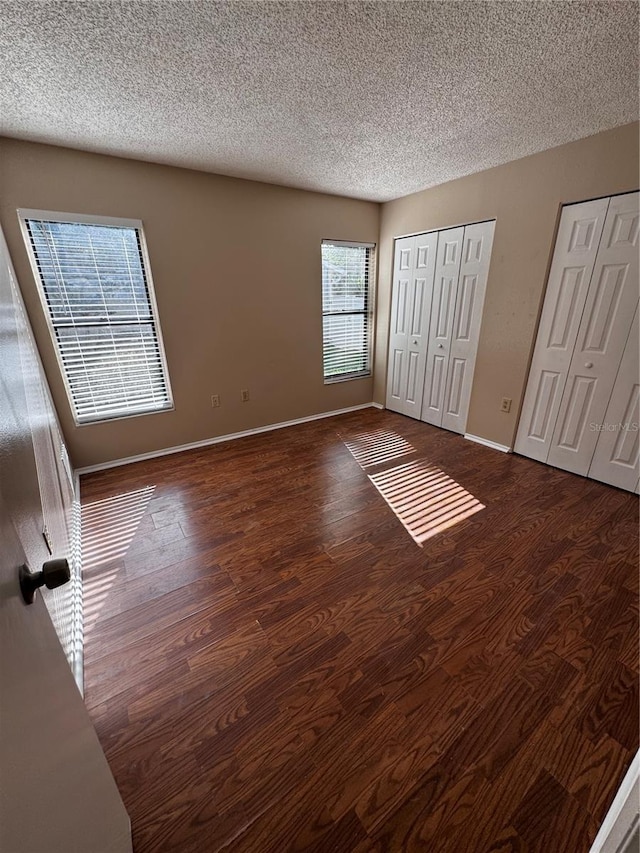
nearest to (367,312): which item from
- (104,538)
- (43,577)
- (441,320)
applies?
(441,320)

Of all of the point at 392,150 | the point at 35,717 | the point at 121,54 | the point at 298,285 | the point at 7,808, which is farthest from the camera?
the point at 298,285

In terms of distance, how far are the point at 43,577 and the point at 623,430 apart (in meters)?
3.24

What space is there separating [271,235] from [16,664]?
3459 millimetres

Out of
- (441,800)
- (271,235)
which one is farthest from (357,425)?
(441,800)

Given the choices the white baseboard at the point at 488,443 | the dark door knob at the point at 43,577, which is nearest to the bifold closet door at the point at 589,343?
the white baseboard at the point at 488,443

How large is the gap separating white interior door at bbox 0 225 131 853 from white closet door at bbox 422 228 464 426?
3358 mm

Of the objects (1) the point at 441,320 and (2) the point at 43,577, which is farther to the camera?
(1) the point at 441,320

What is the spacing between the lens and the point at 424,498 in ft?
7.93

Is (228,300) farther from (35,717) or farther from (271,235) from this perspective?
(35,717)

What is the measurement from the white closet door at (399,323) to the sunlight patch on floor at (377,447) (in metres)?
0.70

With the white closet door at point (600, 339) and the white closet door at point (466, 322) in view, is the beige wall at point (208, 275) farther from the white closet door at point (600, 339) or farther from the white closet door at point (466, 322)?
the white closet door at point (600, 339)

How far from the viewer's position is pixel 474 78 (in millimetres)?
1609

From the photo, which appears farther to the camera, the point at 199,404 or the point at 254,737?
the point at 199,404

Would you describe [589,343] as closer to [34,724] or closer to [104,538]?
[34,724]
